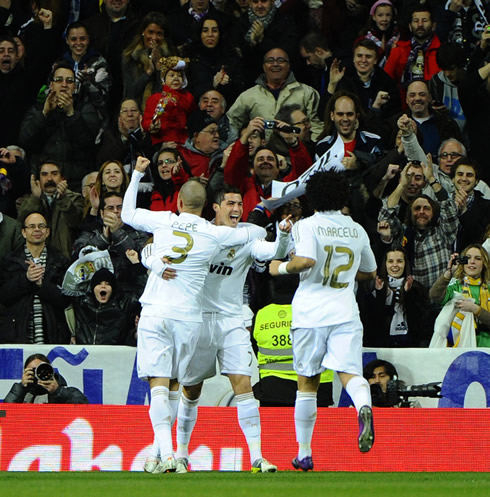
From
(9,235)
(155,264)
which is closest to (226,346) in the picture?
(155,264)

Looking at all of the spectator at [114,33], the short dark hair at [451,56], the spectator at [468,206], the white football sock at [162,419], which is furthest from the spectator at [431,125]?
the white football sock at [162,419]

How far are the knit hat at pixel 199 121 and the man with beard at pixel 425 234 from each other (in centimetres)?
274

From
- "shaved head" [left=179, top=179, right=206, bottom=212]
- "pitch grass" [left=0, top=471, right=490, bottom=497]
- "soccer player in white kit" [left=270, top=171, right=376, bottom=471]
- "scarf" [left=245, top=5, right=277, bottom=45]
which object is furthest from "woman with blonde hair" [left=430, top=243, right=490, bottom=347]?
"scarf" [left=245, top=5, right=277, bottom=45]

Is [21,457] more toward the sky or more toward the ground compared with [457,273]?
more toward the ground

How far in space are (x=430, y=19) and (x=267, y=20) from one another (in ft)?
7.69

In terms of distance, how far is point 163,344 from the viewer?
35.3ft

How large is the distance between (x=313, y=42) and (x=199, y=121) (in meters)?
2.45

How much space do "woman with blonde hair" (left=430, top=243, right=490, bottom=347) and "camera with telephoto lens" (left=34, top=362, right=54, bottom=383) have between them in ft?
13.9

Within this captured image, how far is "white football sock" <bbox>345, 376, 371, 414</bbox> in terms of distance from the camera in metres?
10.2

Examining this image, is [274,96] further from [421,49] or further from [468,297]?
[468,297]

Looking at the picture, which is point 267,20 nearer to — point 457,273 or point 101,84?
point 101,84

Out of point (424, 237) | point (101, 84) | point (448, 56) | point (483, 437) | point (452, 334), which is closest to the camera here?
point (483, 437)

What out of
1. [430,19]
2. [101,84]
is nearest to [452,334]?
[430,19]

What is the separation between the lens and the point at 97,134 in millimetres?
17062
